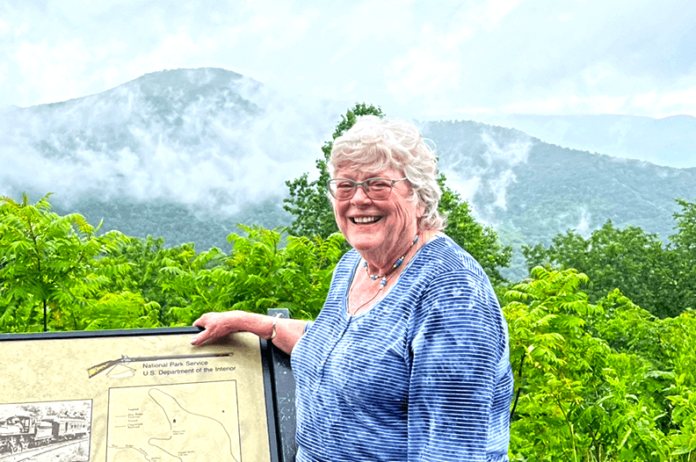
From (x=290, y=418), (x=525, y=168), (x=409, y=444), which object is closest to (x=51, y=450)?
(x=290, y=418)

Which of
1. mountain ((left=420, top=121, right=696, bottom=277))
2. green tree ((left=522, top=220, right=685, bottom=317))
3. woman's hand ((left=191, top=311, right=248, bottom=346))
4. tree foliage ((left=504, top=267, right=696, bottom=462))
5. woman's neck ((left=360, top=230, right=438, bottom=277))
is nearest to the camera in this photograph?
woman's neck ((left=360, top=230, right=438, bottom=277))

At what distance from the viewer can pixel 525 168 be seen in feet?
556

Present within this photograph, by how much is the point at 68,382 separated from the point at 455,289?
→ 1.42 meters

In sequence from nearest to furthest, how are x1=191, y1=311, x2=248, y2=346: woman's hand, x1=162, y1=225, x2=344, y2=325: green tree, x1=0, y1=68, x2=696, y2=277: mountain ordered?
x1=191, y1=311, x2=248, y2=346: woman's hand < x1=162, y1=225, x2=344, y2=325: green tree < x1=0, y1=68, x2=696, y2=277: mountain

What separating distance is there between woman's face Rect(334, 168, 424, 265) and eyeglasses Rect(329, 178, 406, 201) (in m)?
0.01

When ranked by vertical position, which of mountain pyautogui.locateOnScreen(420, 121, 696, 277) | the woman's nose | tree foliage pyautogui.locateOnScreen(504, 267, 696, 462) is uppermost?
mountain pyautogui.locateOnScreen(420, 121, 696, 277)

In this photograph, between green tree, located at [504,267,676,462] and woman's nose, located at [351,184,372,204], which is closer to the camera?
woman's nose, located at [351,184,372,204]

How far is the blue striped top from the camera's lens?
176cm

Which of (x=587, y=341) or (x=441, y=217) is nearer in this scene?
(x=441, y=217)

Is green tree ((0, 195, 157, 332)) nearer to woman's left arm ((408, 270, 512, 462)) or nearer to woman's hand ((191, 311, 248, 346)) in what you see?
woman's hand ((191, 311, 248, 346))

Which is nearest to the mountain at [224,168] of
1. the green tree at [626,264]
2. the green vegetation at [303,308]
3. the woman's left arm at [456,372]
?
the green tree at [626,264]

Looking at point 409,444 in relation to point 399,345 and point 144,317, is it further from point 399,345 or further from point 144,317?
point 144,317

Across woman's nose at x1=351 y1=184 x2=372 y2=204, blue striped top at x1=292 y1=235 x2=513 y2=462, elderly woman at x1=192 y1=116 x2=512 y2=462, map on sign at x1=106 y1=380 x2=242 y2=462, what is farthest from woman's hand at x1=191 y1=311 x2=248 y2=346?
woman's nose at x1=351 y1=184 x2=372 y2=204

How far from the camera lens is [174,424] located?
2297 millimetres
